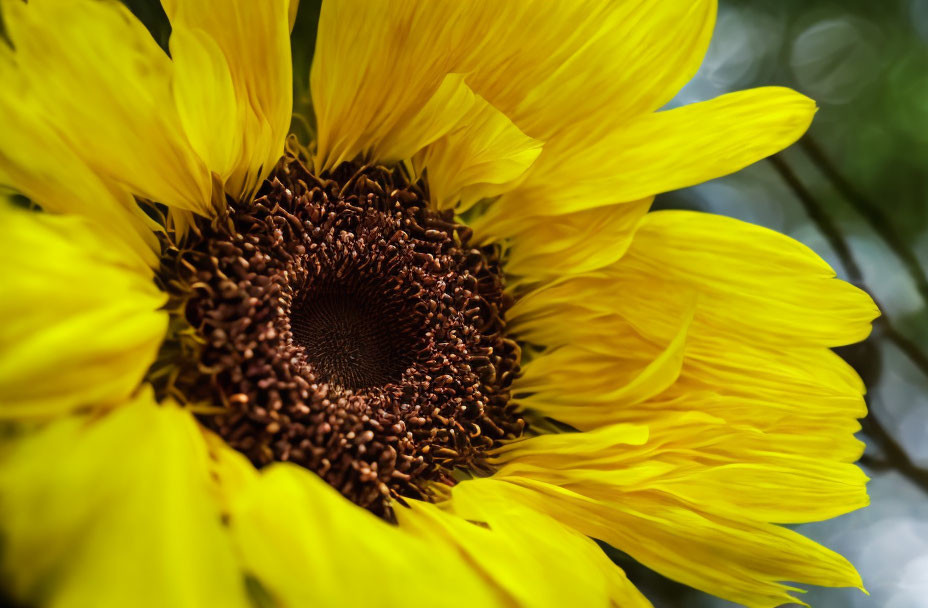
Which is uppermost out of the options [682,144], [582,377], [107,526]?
[682,144]

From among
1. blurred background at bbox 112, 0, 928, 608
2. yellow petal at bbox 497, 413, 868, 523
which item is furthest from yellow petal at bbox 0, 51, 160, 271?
blurred background at bbox 112, 0, 928, 608

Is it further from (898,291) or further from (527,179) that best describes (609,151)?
(898,291)

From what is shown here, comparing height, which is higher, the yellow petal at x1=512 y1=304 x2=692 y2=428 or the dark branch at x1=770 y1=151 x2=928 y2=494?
the dark branch at x1=770 y1=151 x2=928 y2=494

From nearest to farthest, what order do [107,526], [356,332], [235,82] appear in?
1. [107,526]
2. [235,82]
3. [356,332]

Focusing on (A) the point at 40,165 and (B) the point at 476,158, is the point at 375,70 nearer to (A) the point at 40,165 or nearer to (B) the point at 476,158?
(B) the point at 476,158

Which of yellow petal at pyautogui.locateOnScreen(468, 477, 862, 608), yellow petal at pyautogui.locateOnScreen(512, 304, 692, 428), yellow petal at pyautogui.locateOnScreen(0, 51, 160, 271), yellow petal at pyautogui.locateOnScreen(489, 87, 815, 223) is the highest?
yellow petal at pyautogui.locateOnScreen(489, 87, 815, 223)

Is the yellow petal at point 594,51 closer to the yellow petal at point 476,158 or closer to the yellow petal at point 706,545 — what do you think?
the yellow petal at point 476,158

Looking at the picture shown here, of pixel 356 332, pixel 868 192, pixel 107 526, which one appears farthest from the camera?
pixel 868 192

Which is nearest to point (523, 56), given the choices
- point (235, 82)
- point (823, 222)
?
point (235, 82)

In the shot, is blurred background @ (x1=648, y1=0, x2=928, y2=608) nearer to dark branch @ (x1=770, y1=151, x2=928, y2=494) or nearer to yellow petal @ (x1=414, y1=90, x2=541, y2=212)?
dark branch @ (x1=770, y1=151, x2=928, y2=494)
